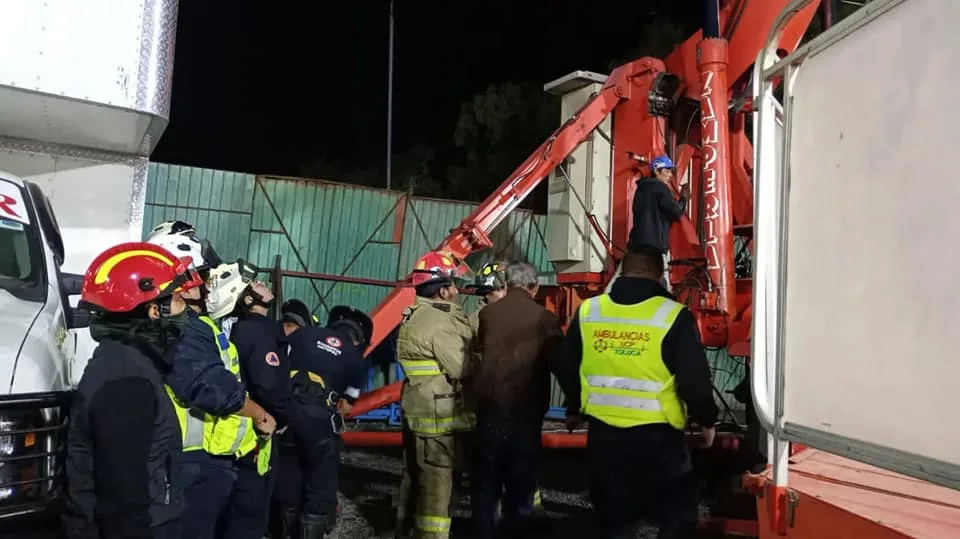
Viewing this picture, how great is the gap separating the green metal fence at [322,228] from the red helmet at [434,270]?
20.2ft

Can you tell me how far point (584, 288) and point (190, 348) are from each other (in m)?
4.98

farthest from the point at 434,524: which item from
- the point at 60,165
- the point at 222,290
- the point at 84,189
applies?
the point at 60,165

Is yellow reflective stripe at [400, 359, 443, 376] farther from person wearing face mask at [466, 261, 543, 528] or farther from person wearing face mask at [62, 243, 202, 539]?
person wearing face mask at [62, 243, 202, 539]

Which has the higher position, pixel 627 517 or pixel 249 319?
pixel 249 319

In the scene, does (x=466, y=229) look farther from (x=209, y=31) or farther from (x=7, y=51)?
(x=209, y=31)

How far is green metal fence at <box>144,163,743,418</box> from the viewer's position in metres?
12.0

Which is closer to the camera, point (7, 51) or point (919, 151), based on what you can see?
point (919, 151)

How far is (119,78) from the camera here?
4207mm

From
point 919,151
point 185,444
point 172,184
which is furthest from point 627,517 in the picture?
point 172,184

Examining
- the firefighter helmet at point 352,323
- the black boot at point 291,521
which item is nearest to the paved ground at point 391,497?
the black boot at point 291,521

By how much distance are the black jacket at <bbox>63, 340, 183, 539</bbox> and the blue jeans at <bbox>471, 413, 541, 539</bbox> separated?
2354 millimetres

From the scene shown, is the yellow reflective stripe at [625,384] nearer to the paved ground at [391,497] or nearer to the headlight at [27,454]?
the headlight at [27,454]

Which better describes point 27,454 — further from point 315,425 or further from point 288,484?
point 288,484

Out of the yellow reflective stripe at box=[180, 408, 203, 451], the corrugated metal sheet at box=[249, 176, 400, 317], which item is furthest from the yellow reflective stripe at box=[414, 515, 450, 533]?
the corrugated metal sheet at box=[249, 176, 400, 317]
